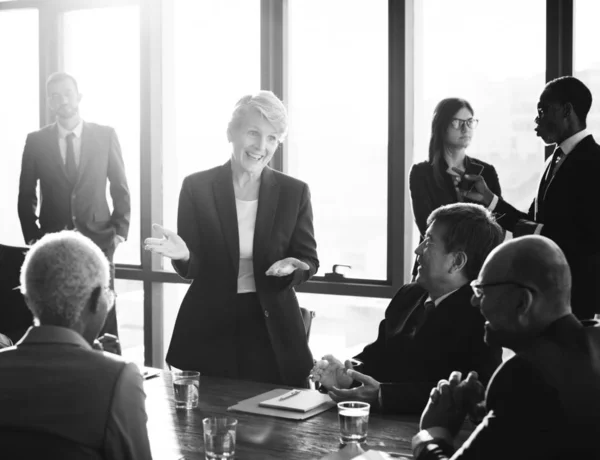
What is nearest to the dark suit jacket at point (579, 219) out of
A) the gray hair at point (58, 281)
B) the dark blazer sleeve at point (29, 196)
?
the gray hair at point (58, 281)

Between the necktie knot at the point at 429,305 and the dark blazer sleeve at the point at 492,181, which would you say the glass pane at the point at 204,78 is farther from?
the necktie knot at the point at 429,305

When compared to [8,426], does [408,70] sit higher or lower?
higher

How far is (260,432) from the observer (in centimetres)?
211

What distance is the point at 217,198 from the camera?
10.8ft

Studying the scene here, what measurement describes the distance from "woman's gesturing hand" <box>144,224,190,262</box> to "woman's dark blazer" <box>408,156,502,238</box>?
1445mm

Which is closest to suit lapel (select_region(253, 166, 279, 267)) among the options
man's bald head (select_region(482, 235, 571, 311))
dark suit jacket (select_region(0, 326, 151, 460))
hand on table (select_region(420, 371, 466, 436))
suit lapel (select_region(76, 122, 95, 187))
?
hand on table (select_region(420, 371, 466, 436))

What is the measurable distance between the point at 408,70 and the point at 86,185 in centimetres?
237

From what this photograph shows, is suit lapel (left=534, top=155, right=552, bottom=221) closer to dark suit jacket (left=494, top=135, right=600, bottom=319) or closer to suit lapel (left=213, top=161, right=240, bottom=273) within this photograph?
dark suit jacket (left=494, top=135, right=600, bottom=319)

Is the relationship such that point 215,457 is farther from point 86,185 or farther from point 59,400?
point 86,185

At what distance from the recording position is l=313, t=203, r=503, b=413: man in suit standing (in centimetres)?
241

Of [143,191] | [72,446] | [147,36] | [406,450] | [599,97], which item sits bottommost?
[406,450]

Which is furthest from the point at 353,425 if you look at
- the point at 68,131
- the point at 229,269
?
the point at 68,131

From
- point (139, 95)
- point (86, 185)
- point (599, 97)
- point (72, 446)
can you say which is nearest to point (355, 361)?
point (72, 446)

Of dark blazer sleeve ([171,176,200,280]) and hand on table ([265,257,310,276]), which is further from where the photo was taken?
dark blazer sleeve ([171,176,200,280])
